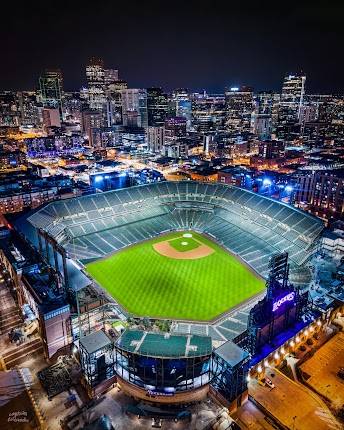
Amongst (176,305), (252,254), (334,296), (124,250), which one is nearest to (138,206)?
(124,250)

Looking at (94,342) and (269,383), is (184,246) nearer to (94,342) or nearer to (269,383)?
(269,383)

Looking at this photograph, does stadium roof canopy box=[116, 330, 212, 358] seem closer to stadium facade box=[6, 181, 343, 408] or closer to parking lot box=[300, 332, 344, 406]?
stadium facade box=[6, 181, 343, 408]

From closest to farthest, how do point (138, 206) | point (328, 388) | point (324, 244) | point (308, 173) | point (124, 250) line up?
point (328, 388), point (324, 244), point (124, 250), point (138, 206), point (308, 173)

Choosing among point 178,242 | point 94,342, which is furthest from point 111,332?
point 178,242

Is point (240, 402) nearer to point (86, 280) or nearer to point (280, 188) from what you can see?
point (86, 280)

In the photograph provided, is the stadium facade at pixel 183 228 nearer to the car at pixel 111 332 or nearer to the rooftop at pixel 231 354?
the rooftop at pixel 231 354
